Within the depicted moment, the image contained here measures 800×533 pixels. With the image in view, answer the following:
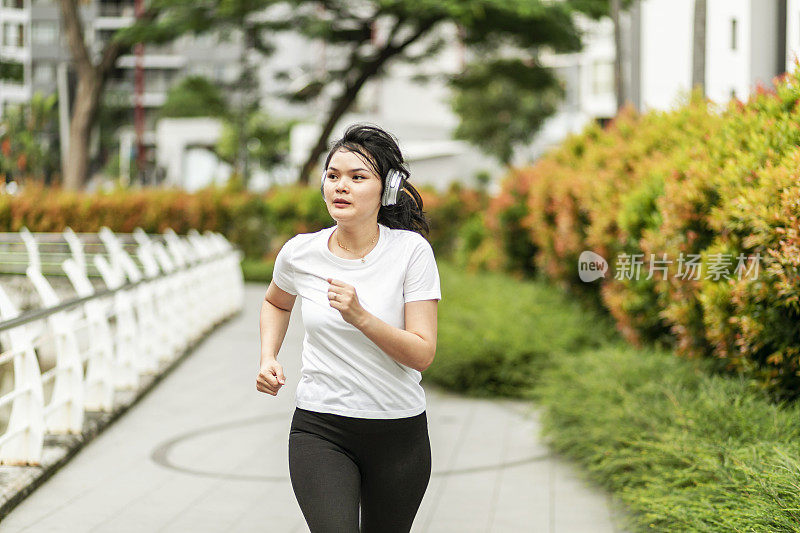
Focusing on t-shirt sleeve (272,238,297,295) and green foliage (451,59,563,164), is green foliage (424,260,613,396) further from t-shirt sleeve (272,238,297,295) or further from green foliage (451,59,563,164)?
green foliage (451,59,563,164)

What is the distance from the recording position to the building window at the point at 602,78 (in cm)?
6078

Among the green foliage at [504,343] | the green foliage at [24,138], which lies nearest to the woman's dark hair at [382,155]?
the green foliage at [504,343]

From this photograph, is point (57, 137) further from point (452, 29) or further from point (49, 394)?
point (49, 394)

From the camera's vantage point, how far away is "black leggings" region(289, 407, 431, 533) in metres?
3.35

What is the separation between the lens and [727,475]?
16.6ft

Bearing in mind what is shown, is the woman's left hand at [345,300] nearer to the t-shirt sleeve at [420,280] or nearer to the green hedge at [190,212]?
the t-shirt sleeve at [420,280]

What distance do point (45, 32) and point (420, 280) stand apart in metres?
101

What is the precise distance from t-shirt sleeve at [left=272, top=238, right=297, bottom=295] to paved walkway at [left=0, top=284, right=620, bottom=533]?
8.66 ft

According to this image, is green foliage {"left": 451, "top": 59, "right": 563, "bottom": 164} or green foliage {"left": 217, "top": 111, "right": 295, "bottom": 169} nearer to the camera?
green foliage {"left": 451, "top": 59, "right": 563, "bottom": 164}

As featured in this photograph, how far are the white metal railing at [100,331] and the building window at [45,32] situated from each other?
84012mm

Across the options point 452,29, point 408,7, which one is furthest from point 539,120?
point 408,7

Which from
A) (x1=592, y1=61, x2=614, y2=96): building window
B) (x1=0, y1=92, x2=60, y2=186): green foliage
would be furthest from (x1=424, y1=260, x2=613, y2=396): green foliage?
(x1=592, y1=61, x2=614, y2=96): building window

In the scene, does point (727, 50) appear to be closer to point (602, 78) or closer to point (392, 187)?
point (392, 187)

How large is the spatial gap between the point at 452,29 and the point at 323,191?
2933cm
